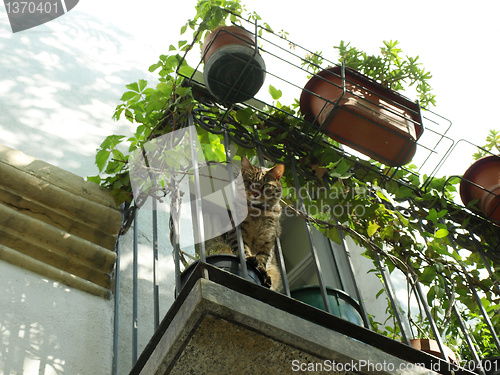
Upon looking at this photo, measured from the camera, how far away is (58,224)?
10.3 feet

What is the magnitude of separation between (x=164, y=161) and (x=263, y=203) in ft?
2.64

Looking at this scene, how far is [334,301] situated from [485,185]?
4.70ft

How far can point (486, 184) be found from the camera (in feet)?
11.5

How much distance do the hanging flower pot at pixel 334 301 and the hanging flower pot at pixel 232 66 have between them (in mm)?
1098

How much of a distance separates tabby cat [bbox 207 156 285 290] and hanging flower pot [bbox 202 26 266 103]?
47 cm

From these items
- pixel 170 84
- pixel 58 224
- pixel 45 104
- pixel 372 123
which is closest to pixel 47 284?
pixel 58 224

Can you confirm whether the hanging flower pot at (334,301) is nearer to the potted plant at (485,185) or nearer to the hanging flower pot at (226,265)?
the hanging flower pot at (226,265)

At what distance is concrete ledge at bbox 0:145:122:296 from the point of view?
117 inches

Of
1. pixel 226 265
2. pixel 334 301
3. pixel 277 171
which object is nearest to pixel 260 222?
pixel 277 171

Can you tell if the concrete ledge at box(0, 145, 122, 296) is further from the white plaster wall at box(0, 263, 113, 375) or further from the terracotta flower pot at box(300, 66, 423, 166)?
the terracotta flower pot at box(300, 66, 423, 166)

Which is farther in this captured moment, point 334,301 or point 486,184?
point 486,184

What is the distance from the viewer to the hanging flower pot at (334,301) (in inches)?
108

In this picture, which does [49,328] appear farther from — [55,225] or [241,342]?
[241,342]

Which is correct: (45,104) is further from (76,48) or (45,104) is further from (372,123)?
(372,123)
